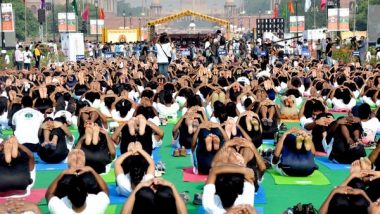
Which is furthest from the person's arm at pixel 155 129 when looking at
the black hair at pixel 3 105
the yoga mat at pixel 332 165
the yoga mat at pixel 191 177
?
the black hair at pixel 3 105

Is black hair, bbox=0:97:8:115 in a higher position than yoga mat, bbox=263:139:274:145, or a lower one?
higher

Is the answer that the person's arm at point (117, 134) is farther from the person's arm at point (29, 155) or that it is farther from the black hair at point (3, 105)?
the black hair at point (3, 105)

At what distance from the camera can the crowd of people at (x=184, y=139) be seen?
7.53m

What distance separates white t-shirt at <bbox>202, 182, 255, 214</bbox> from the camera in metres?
7.69

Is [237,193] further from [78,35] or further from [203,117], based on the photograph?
[78,35]

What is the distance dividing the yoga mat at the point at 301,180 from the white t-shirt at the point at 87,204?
364 cm

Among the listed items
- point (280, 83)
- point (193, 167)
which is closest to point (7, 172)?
point (193, 167)

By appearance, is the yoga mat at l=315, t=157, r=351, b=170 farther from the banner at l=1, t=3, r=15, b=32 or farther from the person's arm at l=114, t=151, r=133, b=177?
the banner at l=1, t=3, r=15, b=32

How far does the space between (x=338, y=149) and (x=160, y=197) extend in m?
5.78

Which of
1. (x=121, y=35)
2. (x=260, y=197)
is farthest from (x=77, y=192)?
(x=121, y=35)

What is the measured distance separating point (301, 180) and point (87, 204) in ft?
13.8

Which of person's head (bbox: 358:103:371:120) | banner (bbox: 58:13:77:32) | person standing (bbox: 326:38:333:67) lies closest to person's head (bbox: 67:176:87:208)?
person's head (bbox: 358:103:371:120)

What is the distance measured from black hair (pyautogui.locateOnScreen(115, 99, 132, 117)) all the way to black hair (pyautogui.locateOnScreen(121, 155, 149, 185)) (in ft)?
22.4

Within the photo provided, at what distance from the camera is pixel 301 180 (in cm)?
1111
